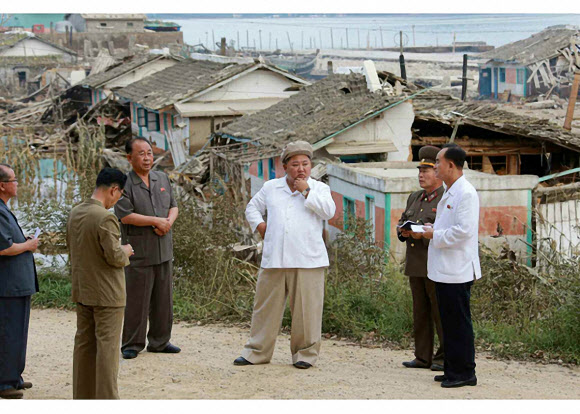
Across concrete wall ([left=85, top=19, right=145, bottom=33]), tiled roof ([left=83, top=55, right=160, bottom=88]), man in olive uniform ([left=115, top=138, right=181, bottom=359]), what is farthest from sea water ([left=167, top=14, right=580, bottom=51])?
man in olive uniform ([left=115, top=138, right=181, bottom=359])

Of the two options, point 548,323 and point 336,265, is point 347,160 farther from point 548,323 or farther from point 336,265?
point 548,323

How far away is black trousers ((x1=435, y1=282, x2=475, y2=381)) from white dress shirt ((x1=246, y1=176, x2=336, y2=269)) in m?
1.13

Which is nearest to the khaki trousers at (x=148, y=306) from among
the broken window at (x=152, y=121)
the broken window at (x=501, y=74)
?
the broken window at (x=152, y=121)

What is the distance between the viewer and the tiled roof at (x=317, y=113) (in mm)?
17672

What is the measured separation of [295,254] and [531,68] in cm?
4549

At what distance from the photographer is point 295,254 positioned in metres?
6.51

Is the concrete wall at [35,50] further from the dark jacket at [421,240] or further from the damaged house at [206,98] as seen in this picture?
the dark jacket at [421,240]

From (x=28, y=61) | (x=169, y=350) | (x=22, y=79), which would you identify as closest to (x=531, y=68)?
(x=28, y=61)

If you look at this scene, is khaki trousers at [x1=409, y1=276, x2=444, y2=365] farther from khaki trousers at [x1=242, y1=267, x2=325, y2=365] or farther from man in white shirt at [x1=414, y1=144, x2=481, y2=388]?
khaki trousers at [x1=242, y1=267, x2=325, y2=365]

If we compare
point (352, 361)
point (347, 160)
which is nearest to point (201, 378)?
point (352, 361)

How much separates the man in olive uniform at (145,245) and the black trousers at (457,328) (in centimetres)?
259

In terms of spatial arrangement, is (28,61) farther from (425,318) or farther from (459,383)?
(459,383)

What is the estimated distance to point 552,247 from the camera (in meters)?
8.91

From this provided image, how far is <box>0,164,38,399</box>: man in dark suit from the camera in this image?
235 inches
